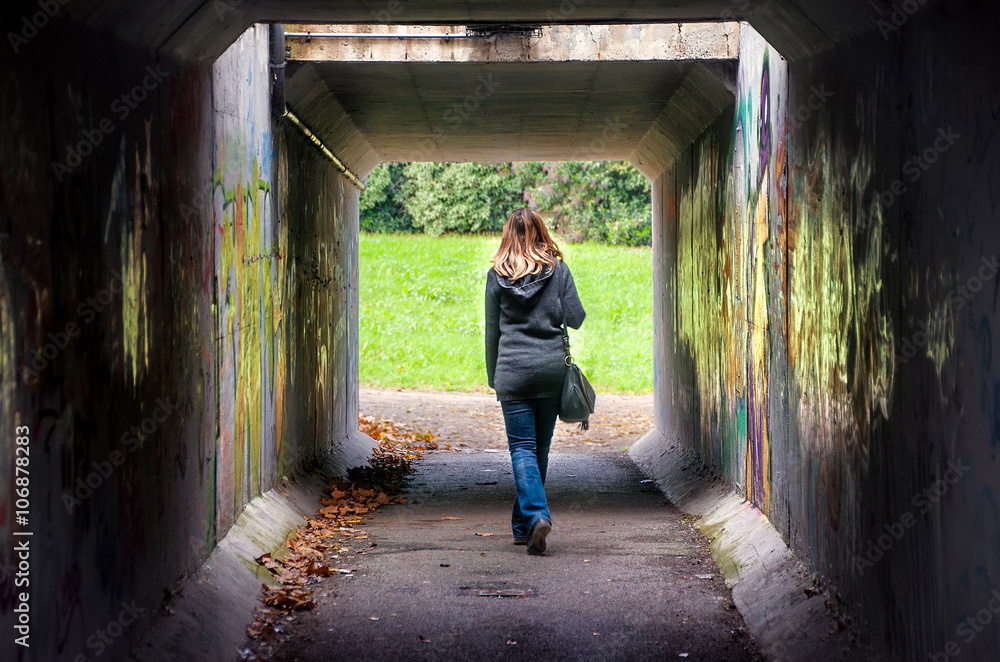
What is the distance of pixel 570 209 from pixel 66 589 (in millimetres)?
30180

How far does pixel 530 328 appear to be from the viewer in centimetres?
651

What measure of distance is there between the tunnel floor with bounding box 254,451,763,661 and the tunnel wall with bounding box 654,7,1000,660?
65cm

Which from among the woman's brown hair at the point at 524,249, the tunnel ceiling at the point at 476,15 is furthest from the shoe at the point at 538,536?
the tunnel ceiling at the point at 476,15

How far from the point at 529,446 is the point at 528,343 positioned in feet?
2.16

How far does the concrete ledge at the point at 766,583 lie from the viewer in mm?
4480

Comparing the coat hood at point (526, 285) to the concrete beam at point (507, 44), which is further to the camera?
the concrete beam at point (507, 44)

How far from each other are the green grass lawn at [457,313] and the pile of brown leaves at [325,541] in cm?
935

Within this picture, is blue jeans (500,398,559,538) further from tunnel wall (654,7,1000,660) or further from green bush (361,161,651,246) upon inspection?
green bush (361,161,651,246)

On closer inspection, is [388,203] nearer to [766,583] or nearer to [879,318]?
[766,583]

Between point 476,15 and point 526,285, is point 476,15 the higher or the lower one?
the higher one

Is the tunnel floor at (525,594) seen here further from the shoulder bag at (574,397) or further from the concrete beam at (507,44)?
the concrete beam at (507,44)

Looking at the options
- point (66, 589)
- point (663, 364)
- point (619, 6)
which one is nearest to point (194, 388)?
point (66, 589)

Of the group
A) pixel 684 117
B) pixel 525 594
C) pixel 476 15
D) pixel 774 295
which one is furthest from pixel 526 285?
pixel 684 117

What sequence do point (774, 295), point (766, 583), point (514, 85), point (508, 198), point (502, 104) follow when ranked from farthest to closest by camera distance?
point (508, 198) < point (502, 104) < point (514, 85) < point (774, 295) < point (766, 583)
